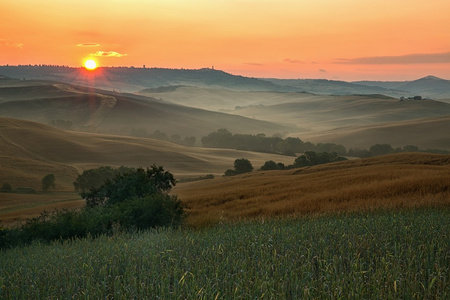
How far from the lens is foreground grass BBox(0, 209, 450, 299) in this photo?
7.84 meters

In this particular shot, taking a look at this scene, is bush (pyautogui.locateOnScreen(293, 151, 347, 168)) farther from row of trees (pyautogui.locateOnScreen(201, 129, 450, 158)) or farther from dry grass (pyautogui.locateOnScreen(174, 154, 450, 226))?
row of trees (pyautogui.locateOnScreen(201, 129, 450, 158))

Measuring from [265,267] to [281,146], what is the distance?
156695 millimetres

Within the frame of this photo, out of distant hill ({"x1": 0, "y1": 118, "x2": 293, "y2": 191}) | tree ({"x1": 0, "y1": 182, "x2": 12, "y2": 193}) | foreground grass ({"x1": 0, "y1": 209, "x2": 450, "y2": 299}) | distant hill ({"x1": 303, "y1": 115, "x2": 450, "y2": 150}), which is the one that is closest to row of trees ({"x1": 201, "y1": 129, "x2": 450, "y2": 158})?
distant hill ({"x1": 303, "y1": 115, "x2": 450, "y2": 150})

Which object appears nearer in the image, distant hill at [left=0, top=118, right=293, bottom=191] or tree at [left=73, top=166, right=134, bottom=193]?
tree at [left=73, top=166, right=134, bottom=193]

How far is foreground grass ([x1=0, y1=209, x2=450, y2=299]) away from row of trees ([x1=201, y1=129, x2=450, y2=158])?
425ft

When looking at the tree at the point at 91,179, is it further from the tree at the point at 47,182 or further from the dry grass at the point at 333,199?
the dry grass at the point at 333,199

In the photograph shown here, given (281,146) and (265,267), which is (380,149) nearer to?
(281,146)

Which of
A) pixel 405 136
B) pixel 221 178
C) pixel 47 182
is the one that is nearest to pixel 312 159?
pixel 221 178

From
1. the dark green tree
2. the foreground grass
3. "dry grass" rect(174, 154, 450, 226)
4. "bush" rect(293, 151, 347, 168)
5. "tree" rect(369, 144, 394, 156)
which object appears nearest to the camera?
the foreground grass

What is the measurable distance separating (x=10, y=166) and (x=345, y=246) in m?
104

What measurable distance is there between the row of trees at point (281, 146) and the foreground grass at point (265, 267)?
425 ft

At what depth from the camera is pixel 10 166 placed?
102 m

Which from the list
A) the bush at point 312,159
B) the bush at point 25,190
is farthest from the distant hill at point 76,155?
the bush at point 312,159

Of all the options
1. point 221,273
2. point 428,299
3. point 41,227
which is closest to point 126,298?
point 221,273
